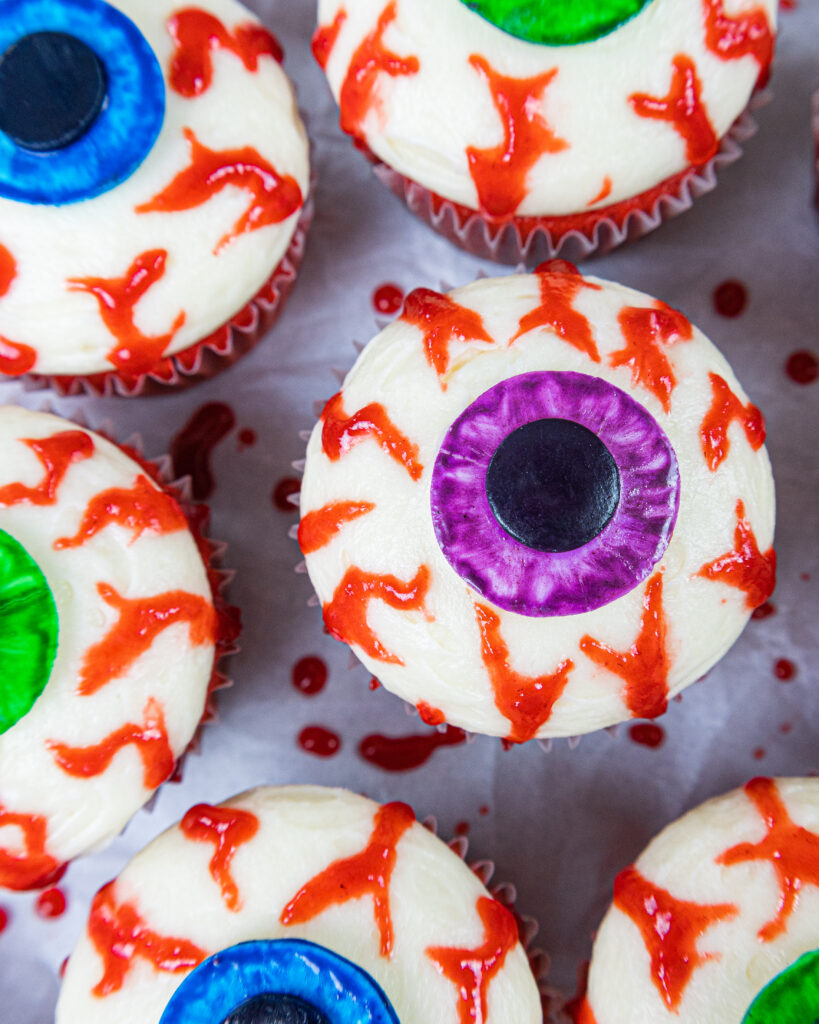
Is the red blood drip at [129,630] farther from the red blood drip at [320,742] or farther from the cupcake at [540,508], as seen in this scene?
the red blood drip at [320,742]

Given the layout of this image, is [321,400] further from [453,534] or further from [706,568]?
[706,568]

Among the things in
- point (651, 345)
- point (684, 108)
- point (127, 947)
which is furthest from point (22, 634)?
point (684, 108)

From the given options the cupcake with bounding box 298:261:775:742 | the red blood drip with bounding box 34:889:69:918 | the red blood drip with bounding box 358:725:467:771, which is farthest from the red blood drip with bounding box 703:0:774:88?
the red blood drip with bounding box 34:889:69:918

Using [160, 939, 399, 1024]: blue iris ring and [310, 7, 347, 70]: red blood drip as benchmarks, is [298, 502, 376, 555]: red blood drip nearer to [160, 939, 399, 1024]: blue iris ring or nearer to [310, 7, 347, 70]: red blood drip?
[160, 939, 399, 1024]: blue iris ring

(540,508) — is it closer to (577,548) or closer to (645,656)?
(577,548)

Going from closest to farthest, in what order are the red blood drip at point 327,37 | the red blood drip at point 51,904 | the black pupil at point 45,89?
1. the black pupil at point 45,89
2. the red blood drip at point 327,37
3. the red blood drip at point 51,904

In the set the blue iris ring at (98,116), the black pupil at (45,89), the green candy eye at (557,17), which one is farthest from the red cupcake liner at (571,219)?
the black pupil at (45,89)

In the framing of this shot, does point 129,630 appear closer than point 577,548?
No
